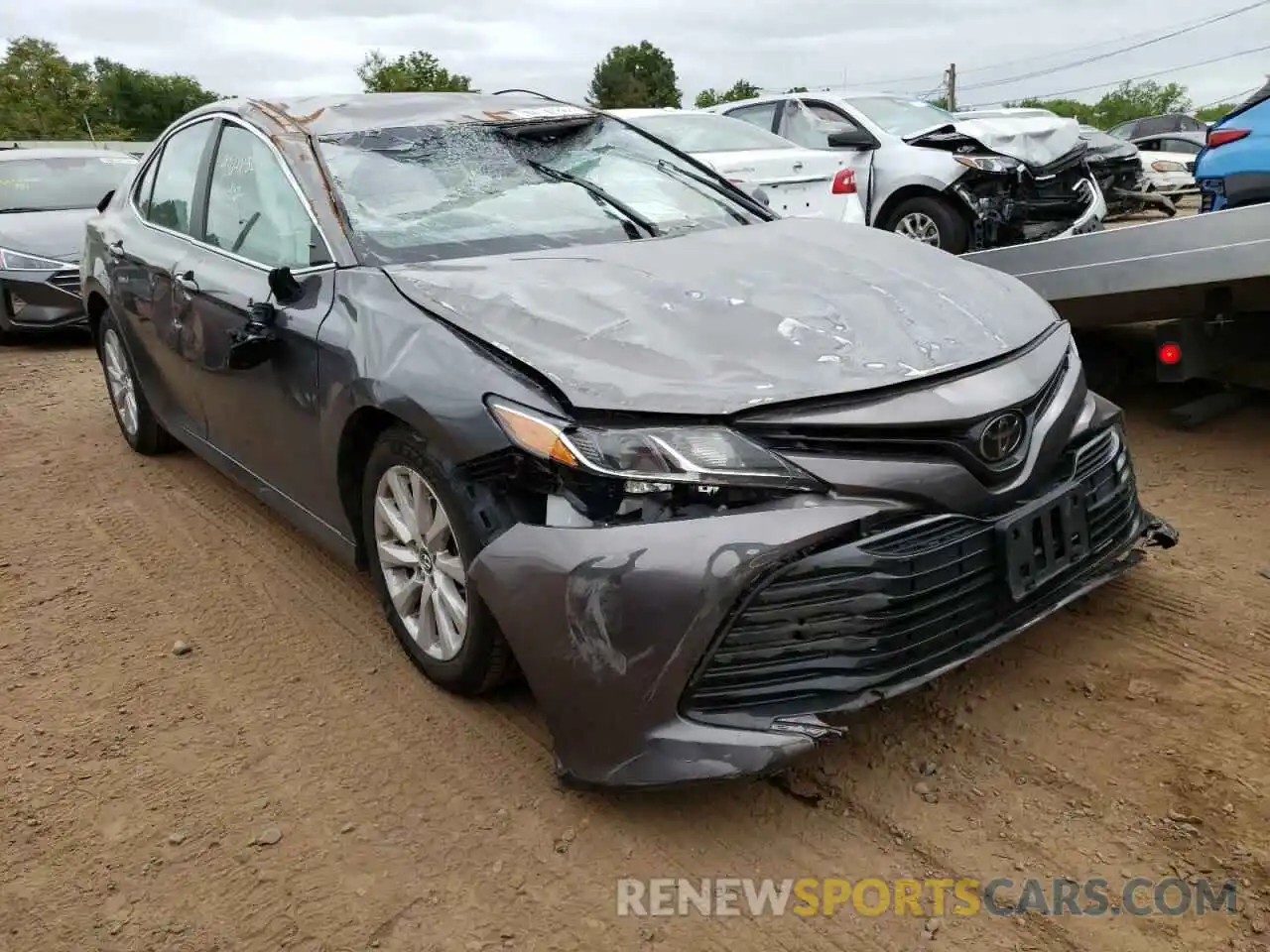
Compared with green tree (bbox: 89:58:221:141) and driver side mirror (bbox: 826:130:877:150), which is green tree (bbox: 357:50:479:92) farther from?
driver side mirror (bbox: 826:130:877:150)


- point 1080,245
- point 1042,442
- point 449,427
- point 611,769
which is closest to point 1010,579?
point 1042,442

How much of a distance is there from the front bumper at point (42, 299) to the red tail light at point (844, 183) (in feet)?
20.1

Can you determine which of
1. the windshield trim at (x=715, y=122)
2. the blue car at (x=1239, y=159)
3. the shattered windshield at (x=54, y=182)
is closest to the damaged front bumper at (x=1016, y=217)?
the windshield trim at (x=715, y=122)

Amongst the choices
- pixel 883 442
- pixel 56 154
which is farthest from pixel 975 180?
pixel 56 154

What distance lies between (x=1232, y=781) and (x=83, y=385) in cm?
722

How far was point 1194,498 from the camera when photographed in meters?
3.95

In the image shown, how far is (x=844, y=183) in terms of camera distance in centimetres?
794

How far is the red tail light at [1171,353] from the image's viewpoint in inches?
167

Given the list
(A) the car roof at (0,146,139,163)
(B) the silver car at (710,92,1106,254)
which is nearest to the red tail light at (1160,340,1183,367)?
(B) the silver car at (710,92,1106,254)

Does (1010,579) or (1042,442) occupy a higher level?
(1042,442)

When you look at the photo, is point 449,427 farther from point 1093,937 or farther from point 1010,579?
point 1093,937

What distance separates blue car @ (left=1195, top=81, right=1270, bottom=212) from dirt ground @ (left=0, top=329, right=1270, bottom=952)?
2.17m

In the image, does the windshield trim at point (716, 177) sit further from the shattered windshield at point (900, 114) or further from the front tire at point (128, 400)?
the shattered windshield at point (900, 114)

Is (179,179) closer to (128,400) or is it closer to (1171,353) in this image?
(128,400)
